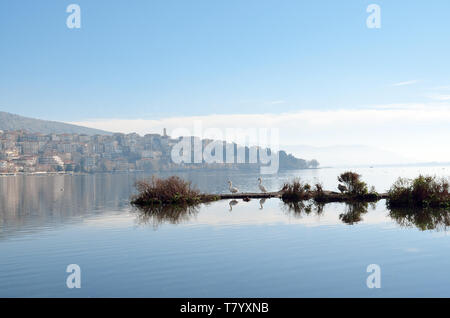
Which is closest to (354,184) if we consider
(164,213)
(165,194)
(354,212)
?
(354,212)

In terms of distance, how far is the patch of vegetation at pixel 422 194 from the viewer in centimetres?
2647

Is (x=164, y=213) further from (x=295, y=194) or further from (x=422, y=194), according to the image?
(x=422, y=194)

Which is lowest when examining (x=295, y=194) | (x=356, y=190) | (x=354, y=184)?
(x=295, y=194)

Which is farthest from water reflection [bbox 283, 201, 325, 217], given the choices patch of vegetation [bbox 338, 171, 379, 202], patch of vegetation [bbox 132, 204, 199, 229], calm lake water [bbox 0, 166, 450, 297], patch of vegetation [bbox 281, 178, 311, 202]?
patch of vegetation [bbox 132, 204, 199, 229]

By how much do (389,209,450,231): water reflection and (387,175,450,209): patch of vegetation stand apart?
5.55 feet

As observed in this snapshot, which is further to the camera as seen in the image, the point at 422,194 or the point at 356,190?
the point at 356,190

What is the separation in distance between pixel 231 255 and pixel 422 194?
17037 millimetres

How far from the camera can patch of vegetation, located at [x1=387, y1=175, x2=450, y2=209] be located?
26.5 meters

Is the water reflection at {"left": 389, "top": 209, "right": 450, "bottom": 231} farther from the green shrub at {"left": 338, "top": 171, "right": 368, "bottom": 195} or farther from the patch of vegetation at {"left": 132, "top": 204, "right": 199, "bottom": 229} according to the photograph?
the patch of vegetation at {"left": 132, "top": 204, "right": 199, "bottom": 229}

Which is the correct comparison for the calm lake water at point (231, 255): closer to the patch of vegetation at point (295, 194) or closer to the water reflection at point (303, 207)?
the water reflection at point (303, 207)

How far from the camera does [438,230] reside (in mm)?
18406

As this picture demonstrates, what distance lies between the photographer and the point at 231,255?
14.2 metres

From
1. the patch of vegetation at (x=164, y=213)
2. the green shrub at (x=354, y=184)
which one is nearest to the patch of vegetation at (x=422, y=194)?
the green shrub at (x=354, y=184)
